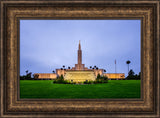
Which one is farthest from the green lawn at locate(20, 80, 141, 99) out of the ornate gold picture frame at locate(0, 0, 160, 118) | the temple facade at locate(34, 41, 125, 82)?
the temple facade at locate(34, 41, 125, 82)

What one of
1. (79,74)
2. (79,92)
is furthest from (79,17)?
(79,74)

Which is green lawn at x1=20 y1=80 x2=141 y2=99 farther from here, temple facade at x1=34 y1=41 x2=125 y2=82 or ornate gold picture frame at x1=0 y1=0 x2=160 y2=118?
temple facade at x1=34 y1=41 x2=125 y2=82

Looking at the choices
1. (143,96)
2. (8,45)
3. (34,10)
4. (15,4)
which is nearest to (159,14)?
(143,96)

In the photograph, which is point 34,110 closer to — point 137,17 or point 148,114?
point 148,114

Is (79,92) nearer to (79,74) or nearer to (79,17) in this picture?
(79,17)

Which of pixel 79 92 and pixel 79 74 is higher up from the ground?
pixel 79 92

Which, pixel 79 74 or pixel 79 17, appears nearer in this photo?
pixel 79 17

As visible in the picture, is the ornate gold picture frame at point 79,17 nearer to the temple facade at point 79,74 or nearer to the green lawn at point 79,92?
the green lawn at point 79,92

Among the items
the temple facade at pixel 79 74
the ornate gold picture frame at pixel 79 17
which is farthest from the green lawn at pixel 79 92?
the temple facade at pixel 79 74
